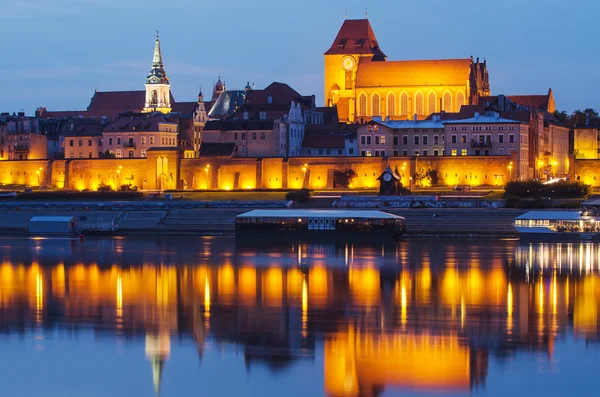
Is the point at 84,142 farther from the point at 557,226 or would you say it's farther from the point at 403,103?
the point at 557,226

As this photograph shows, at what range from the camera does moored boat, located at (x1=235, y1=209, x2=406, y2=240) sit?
57.4 m

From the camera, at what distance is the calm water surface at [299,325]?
2473 centimetres

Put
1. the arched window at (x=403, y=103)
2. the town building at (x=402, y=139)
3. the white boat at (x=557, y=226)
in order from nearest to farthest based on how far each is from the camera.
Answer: the white boat at (x=557, y=226)
the town building at (x=402, y=139)
the arched window at (x=403, y=103)

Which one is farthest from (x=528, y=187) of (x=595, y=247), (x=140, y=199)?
(x=140, y=199)

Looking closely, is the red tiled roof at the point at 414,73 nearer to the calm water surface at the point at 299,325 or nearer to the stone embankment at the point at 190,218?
the stone embankment at the point at 190,218

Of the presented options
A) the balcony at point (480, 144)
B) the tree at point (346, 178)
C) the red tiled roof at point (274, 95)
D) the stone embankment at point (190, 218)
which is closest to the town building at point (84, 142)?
the red tiled roof at point (274, 95)

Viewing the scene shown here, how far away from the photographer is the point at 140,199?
77.8m

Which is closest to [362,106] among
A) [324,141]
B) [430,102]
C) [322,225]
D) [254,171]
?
[430,102]

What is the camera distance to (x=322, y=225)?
58.4 m

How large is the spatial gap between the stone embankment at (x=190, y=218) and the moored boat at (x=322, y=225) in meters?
2.99

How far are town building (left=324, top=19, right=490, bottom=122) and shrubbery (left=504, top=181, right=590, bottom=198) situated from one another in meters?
45.9

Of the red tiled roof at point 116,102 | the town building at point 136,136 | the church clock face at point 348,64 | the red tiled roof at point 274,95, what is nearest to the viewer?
the town building at point 136,136

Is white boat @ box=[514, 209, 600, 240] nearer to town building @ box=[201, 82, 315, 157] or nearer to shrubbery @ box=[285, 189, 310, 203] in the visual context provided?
shrubbery @ box=[285, 189, 310, 203]

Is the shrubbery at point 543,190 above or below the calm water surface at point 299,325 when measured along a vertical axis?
above
